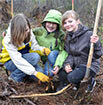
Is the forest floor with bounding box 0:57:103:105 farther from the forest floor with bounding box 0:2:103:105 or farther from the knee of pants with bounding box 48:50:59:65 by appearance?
the knee of pants with bounding box 48:50:59:65

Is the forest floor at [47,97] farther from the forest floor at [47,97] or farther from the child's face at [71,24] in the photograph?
the child's face at [71,24]

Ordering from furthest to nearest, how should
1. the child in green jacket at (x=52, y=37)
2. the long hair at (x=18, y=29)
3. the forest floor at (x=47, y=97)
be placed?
the child in green jacket at (x=52, y=37) < the long hair at (x=18, y=29) < the forest floor at (x=47, y=97)

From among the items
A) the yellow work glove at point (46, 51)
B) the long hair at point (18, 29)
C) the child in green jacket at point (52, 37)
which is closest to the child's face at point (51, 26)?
the child in green jacket at point (52, 37)

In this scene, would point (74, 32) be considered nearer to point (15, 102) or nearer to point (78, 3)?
point (15, 102)

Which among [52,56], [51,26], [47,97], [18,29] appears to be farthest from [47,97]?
[51,26]

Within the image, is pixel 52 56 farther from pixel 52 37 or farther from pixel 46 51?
pixel 52 37

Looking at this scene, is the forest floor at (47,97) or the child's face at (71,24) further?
the child's face at (71,24)

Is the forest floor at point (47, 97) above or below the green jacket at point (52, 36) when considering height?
below

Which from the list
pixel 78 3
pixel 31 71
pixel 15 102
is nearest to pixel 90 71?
pixel 31 71

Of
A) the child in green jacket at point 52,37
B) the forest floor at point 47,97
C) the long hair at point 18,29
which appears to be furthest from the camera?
the child in green jacket at point 52,37

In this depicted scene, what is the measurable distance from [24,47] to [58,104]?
918 millimetres

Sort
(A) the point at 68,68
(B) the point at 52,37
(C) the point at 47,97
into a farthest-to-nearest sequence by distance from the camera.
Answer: (B) the point at 52,37
(A) the point at 68,68
(C) the point at 47,97

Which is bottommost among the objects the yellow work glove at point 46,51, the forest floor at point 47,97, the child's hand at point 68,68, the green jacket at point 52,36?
the forest floor at point 47,97

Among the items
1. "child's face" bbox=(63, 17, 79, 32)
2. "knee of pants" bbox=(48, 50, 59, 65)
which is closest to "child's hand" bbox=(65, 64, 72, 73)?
"knee of pants" bbox=(48, 50, 59, 65)
